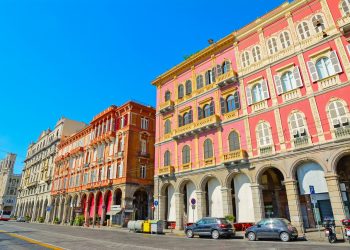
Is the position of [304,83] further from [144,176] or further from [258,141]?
[144,176]

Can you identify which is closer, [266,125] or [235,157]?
[266,125]

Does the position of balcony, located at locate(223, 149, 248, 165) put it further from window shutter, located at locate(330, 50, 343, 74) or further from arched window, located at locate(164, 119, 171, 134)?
arched window, located at locate(164, 119, 171, 134)

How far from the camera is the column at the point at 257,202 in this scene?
2072 cm

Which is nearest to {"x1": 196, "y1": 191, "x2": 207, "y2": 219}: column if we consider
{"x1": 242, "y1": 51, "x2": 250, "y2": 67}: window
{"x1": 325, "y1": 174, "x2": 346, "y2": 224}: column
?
{"x1": 325, "y1": 174, "x2": 346, "y2": 224}: column

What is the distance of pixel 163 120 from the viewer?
33125 millimetres

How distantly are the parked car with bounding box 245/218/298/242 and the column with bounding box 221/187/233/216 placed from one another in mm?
5395

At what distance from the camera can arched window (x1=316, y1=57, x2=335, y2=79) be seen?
19.7m

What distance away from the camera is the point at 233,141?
2442cm

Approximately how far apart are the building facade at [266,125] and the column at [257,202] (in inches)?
3.2

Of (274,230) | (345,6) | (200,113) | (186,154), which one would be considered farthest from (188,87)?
(274,230)

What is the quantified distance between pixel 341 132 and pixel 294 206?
6558mm

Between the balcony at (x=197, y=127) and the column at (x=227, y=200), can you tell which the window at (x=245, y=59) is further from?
the column at (x=227, y=200)

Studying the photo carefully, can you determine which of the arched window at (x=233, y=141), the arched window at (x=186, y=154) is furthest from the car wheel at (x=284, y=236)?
the arched window at (x=186, y=154)

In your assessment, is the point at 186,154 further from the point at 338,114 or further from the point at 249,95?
the point at 338,114
